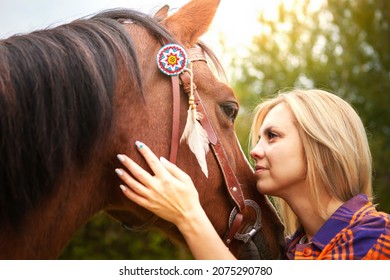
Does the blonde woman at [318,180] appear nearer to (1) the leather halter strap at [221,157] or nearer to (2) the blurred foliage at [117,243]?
(1) the leather halter strap at [221,157]

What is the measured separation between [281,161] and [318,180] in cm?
16

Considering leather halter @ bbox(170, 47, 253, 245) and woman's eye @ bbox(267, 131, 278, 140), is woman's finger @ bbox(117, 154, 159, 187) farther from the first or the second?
woman's eye @ bbox(267, 131, 278, 140)

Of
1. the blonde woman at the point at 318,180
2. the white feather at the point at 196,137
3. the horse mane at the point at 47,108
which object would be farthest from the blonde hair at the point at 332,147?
the horse mane at the point at 47,108

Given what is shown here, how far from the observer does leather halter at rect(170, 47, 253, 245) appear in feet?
5.22

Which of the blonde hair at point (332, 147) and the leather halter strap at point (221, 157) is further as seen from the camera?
the blonde hair at point (332, 147)

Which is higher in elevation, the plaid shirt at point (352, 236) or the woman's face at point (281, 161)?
the woman's face at point (281, 161)

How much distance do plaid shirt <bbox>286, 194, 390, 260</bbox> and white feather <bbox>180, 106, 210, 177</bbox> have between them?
508 millimetres

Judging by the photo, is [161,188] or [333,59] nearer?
[161,188]

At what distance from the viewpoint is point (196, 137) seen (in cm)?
163

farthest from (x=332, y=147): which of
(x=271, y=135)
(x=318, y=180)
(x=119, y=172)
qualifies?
(x=119, y=172)

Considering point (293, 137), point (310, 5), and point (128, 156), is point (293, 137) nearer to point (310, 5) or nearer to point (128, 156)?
point (128, 156)

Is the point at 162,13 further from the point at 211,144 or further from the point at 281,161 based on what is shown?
the point at 281,161

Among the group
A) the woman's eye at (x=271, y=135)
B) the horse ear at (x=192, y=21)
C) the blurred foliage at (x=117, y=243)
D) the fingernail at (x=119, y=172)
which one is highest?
the horse ear at (x=192, y=21)

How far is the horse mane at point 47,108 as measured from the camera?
1319 mm
